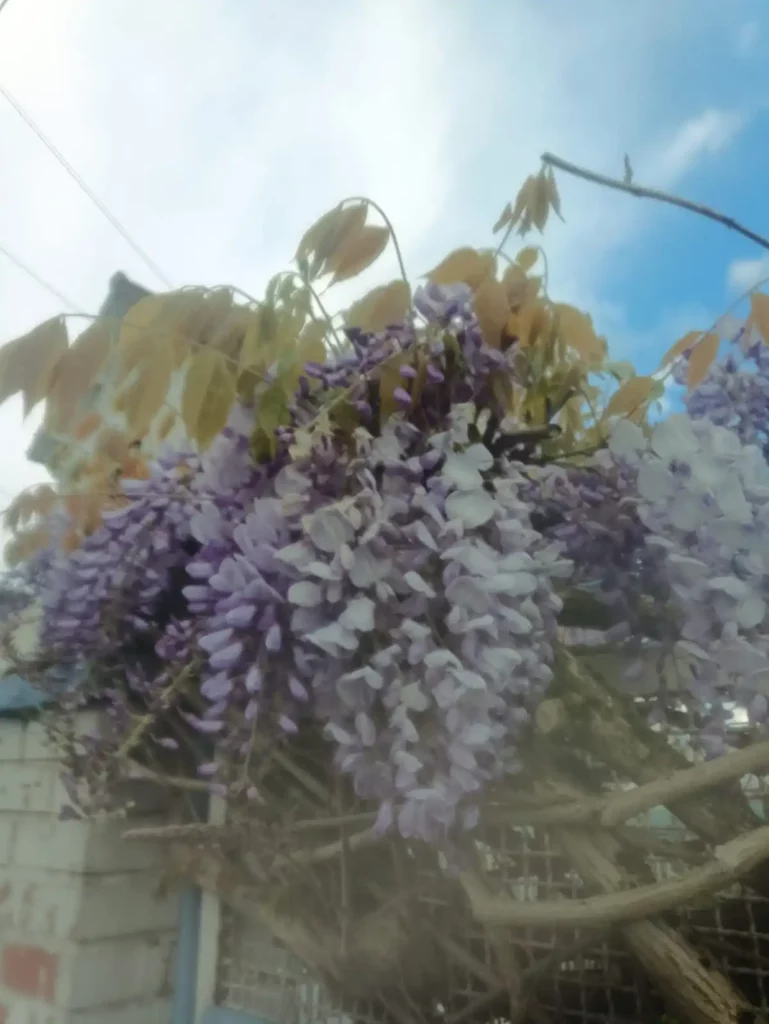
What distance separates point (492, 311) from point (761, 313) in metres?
0.19

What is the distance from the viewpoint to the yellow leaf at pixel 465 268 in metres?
0.53

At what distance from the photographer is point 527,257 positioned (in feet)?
1.80

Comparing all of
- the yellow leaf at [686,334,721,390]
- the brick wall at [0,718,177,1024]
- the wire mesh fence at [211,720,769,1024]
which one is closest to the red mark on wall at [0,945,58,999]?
the brick wall at [0,718,177,1024]

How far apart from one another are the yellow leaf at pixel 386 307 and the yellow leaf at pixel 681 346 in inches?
7.7

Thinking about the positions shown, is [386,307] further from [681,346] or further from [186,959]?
[186,959]

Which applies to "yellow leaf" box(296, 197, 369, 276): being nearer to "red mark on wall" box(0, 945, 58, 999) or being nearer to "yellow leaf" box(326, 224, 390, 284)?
"yellow leaf" box(326, 224, 390, 284)

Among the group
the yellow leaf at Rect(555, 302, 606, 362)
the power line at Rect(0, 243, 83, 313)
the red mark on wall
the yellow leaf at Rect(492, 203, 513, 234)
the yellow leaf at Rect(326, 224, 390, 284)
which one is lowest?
the red mark on wall

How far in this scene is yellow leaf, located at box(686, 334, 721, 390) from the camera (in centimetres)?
57

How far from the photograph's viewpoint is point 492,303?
50 centimetres

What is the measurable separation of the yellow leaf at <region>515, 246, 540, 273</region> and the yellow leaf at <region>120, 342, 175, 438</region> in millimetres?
230

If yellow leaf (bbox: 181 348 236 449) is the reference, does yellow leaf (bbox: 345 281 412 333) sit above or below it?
above

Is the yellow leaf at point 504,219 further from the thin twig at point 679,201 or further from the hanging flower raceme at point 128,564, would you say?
the hanging flower raceme at point 128,564

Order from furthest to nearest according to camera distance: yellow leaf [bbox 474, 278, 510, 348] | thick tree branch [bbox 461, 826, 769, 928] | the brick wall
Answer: the brick wall, yellow leaf [bbox 474, 278, 510, 348], thick tree branch [bbox 461, 826, 769, 928]

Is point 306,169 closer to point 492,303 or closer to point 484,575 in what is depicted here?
point 492,303
